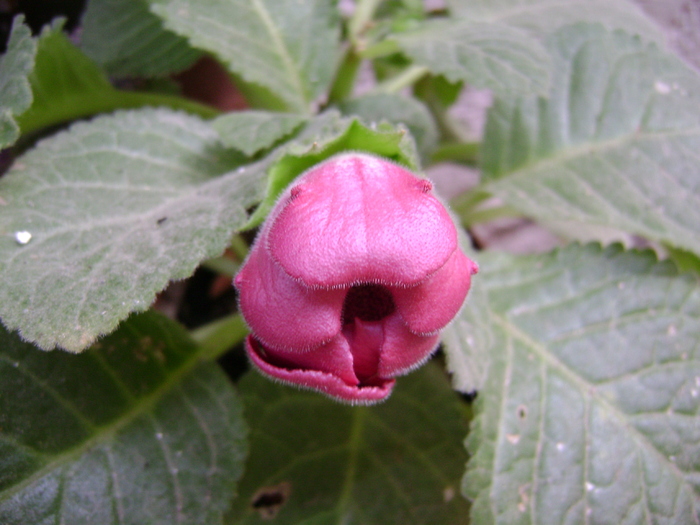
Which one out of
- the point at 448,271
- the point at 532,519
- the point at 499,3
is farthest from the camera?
the point at 499,3

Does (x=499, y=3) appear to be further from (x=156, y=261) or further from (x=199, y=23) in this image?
(x=156, y=261)

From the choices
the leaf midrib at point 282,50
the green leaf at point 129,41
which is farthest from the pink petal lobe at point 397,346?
the green leaf at point 129,41

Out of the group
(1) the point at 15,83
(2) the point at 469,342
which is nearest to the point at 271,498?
(2) the point at 469,342

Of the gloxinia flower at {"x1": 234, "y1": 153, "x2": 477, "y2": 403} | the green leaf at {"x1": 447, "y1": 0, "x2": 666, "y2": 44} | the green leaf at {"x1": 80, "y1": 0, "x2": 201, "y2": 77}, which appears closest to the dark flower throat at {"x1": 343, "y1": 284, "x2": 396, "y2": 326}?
the gloxinia flower at {"x1": 234, "y1": 153, "x2": 477, "y2": 403}

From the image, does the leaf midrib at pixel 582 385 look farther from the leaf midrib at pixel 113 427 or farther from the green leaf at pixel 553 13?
the green leaf at pixel 553 13

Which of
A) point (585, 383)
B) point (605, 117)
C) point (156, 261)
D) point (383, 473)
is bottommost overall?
point (383, 473)

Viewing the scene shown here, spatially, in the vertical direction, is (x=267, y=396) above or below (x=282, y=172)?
below

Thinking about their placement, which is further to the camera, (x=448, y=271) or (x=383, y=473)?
(x=383, y=473)

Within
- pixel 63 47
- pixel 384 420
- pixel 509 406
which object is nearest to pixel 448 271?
pixel 509 406

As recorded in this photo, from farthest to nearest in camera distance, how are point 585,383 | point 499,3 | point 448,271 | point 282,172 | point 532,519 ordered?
point 499,3 → point 585,383 → point 532,519 → point 282,172 → point 448,271
